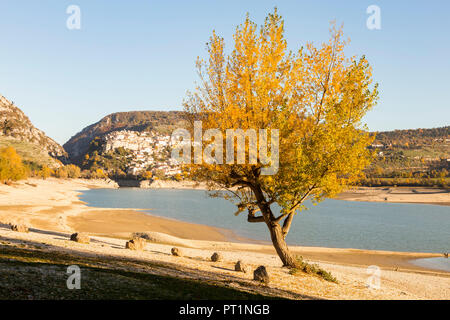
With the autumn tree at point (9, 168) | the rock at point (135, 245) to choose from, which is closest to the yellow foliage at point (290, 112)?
the rock at point (135, 245)

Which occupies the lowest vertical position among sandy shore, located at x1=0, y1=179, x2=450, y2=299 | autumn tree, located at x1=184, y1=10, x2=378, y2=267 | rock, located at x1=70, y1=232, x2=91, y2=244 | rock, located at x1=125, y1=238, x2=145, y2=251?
sandy shore, located at x1=0, y1=179, x2=450, y2=299

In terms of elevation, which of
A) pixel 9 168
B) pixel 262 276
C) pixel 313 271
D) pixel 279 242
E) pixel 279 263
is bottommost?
pixel 279 263

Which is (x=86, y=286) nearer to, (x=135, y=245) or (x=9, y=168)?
(x=135, y=245)

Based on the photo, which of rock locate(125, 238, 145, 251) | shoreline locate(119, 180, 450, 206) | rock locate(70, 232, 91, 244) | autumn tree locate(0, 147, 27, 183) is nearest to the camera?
rock locate(125, 238, 145, 251)

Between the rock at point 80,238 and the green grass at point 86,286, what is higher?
the green grass at point 86,286

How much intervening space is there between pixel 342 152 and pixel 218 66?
8.54 m

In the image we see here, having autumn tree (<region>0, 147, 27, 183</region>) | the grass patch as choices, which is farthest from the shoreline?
autumn tree (<region>0, 147, 27, 183</region>)

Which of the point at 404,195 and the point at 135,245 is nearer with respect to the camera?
the point at 135,245

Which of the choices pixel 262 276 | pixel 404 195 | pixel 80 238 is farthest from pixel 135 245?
pixel 404 195

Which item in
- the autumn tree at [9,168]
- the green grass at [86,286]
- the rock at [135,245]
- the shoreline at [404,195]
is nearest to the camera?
the green grass at [86,286]

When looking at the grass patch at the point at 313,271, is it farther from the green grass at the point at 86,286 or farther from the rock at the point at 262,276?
the green grass at the point at 86,286

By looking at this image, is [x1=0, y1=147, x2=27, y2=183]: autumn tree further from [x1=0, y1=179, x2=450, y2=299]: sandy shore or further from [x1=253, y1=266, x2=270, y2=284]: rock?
[x1=253, y1=266, x2=270, y2=284]: rock

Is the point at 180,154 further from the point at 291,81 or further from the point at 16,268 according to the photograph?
the point at 16,268

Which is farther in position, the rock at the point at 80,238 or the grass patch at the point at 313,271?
the rock at the point at 80,238
